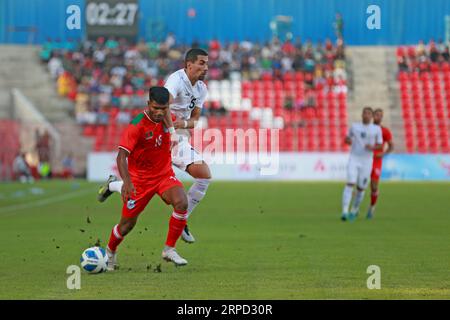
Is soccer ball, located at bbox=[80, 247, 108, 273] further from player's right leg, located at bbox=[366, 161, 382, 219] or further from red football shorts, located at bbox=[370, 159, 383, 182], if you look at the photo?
red football shorts, located at bbox=[370, 159, 383, 182]

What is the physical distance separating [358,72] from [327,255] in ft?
124

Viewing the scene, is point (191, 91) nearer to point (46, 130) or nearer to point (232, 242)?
point (232, 242)

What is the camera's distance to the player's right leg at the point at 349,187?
21231 millimetres

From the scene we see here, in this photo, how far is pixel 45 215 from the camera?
22.9m

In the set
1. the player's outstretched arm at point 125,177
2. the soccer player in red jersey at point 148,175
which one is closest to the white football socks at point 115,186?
the soccer player in red jersey at point 148,175

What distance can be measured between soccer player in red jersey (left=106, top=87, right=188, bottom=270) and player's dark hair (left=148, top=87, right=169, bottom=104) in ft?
0.43

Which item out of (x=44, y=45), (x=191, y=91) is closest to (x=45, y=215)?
(x=191, y=91)

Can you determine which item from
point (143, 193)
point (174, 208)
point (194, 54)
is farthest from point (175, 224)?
point (194, 54)

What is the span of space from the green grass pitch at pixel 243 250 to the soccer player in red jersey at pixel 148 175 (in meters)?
0.45

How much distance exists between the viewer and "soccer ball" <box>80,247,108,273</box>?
11359mm

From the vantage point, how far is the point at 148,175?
1180cm

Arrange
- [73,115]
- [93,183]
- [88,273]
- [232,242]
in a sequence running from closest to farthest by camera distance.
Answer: [88,273] → [232,242] → [93,183] → [73,115]

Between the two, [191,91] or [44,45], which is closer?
[191,91]

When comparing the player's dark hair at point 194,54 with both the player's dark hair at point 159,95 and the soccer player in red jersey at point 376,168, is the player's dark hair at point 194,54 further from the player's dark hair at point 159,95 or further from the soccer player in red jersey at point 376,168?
the soccer player in red jersey at point 376,168
